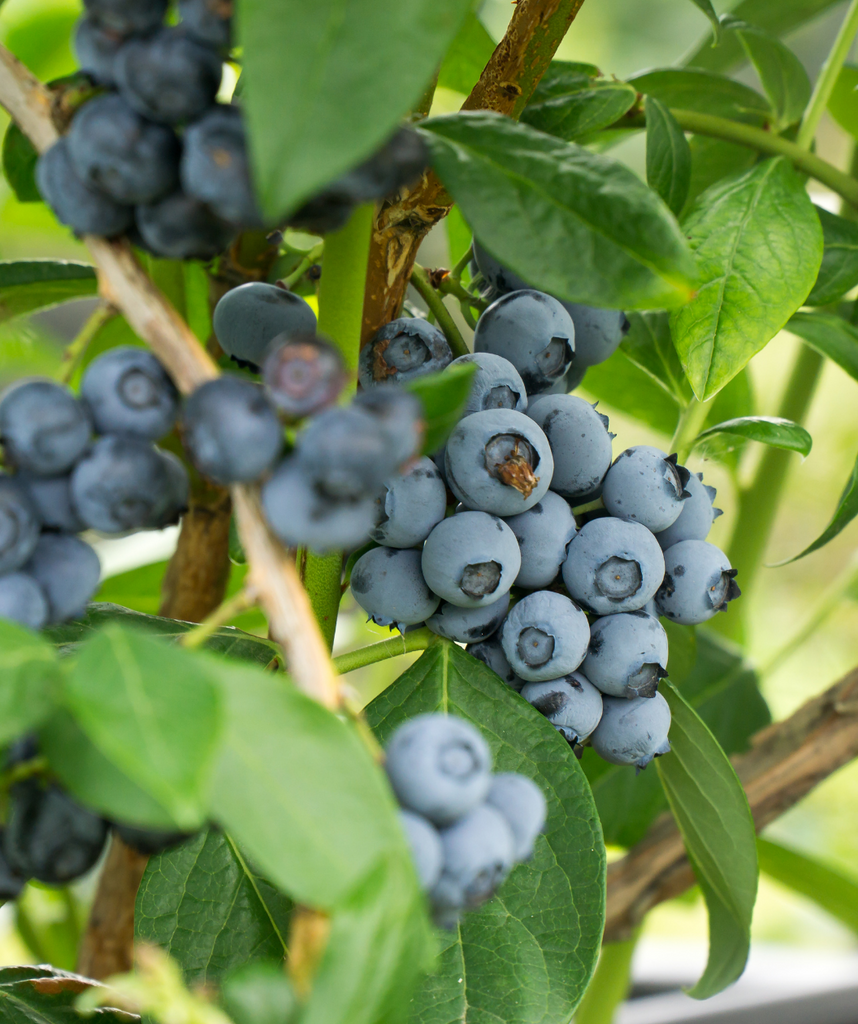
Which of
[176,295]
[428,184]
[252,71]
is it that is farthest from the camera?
[176,295]

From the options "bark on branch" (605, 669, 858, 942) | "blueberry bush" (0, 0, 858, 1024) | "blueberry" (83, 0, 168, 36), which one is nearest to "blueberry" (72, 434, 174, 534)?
"blueberry bush" (0, 0, 858, 1024)

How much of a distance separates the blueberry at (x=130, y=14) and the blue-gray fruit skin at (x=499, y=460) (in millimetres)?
197

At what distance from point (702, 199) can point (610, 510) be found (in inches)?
7.4

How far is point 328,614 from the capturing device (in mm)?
432

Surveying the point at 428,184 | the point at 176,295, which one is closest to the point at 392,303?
the point at 428,184

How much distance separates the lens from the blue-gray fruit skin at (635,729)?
0.44m

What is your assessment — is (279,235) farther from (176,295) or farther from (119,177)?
(119,177)

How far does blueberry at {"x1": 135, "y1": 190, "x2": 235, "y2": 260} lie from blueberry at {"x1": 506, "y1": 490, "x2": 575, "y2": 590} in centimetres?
21

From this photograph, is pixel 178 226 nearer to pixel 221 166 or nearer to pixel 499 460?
pixel 221 166

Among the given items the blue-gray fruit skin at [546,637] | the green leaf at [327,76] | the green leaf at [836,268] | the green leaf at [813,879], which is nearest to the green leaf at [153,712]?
the green leaf at [327,76]

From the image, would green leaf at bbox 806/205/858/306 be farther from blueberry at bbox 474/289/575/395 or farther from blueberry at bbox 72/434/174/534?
blueberry at bbox 72/434/174/534

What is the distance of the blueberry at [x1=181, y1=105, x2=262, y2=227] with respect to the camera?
23cm

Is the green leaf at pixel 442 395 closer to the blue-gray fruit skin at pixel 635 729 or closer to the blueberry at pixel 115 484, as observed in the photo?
the blueberry at pixel 115 484

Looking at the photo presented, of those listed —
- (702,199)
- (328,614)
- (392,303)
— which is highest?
(702,199)
